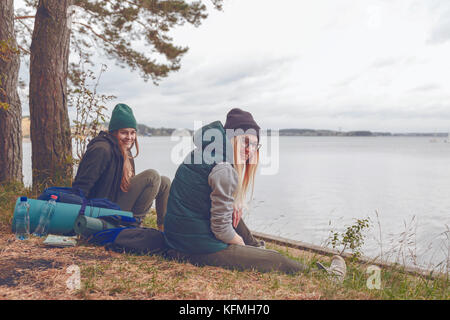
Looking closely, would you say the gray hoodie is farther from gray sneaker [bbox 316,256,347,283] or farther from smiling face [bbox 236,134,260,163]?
gray sneaker [bbox 316,256,347,283]

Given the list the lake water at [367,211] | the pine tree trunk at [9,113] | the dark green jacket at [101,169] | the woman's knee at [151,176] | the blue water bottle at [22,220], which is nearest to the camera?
the blue water bottle at [22,220]

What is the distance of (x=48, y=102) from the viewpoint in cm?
615

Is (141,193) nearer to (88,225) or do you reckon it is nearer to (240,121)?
(88,225)

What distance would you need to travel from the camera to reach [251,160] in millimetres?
3459

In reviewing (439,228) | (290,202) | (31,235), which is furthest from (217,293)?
(290,202)

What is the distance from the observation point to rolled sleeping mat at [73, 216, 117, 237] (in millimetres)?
4000

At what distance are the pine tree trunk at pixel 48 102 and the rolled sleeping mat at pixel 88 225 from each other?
92.6 inches

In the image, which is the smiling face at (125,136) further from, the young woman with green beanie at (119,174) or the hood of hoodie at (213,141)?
the hood of hoodie at (213,141)

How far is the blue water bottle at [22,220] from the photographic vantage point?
12.9 feet

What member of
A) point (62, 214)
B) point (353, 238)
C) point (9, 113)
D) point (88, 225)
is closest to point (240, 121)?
point (88, 225)

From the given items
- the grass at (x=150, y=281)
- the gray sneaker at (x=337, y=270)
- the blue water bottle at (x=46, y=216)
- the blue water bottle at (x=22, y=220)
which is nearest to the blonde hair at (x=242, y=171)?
the grass at (x=150, y=281)

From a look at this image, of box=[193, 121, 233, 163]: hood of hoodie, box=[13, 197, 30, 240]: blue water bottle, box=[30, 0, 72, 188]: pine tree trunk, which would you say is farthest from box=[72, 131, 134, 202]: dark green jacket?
box=[30, 0, 72, 188]: pine tree trunk

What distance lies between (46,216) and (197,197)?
6.03 ft
